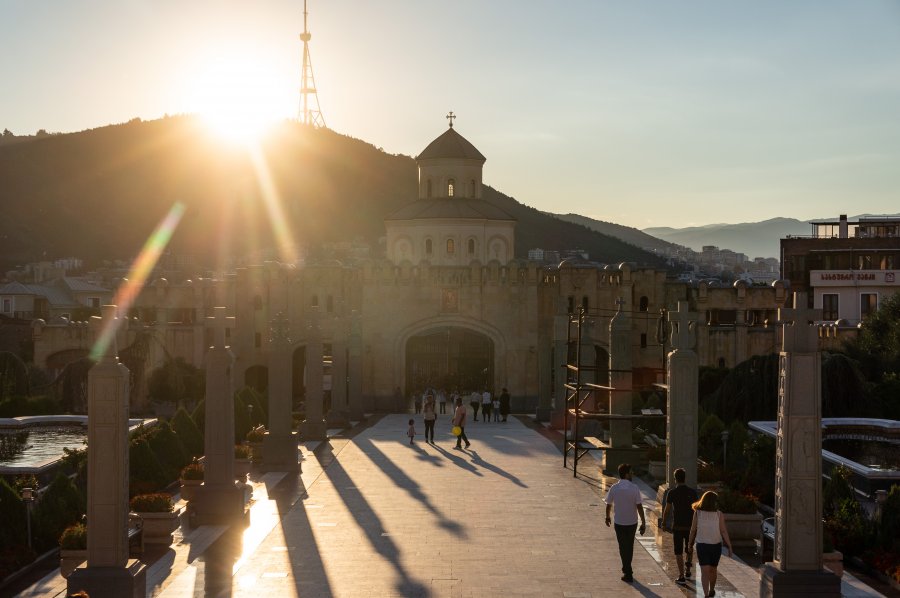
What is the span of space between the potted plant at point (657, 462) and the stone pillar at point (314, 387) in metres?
10.2

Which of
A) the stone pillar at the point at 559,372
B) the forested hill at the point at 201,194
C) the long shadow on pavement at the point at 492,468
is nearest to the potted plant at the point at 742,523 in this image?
the long shadow on pavement at the point at 492,468

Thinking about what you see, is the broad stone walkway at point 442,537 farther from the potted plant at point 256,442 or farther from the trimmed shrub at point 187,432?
the trimmed shrub at point 187,432

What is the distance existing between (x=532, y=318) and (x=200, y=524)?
32240mm

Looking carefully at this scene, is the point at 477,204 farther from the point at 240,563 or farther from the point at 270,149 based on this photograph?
the point at 270,149

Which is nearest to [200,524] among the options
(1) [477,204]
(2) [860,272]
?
(1) [477,204]

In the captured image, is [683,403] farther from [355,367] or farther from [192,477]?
[355,367]

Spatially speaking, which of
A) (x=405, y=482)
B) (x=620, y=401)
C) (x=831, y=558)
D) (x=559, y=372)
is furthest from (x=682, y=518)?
(x=559, y=372)

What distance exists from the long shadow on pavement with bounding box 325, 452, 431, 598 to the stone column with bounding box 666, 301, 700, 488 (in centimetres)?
424

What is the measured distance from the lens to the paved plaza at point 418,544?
45.8 feet

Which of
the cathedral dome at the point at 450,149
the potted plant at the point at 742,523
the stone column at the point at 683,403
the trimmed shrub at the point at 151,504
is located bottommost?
the potted plant at the point at 742,523

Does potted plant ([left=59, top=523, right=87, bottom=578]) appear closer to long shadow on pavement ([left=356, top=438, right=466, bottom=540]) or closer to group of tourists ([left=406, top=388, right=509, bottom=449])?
long shadow on pavement ([left=356, top=438, right=466, bottom=540])

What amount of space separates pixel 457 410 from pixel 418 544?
1354 centimetres

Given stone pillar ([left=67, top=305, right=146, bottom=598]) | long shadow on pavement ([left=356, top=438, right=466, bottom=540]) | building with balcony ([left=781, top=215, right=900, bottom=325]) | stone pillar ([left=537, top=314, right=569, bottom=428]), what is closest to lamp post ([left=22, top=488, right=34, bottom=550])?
stone pillar ([left=67, top=305, right=146, bottom=598])

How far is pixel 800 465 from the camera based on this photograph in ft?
38.9
